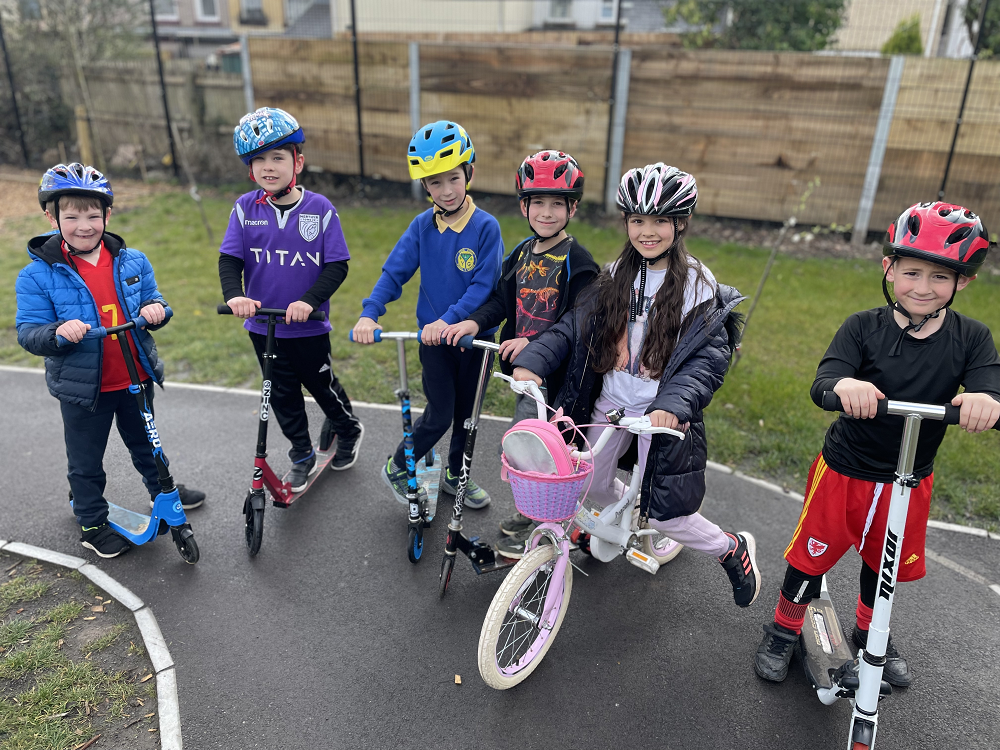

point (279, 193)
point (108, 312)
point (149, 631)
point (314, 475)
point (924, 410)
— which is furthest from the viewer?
point (314, 475)

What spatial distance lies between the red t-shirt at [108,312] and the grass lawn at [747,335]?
238 cm

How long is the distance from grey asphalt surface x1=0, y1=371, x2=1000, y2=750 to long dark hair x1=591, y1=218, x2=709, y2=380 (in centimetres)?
143

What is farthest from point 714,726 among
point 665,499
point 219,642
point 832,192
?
point 832,192

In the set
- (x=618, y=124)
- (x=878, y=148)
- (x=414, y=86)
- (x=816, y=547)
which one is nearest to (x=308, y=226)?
(x=816, y=547)

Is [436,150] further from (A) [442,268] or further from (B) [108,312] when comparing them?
(B) [108,312]

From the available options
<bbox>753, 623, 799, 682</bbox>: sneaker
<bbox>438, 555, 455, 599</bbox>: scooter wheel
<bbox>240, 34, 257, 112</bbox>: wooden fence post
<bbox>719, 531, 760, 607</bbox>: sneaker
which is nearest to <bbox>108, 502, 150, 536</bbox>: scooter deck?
<bbox>438, 555, 455, 599</bbox>: scooter wheel

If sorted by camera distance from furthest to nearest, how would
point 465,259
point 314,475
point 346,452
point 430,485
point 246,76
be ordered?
point 246,76 < point 346,452 < point 314,475 < point 430,485 < point 465,259

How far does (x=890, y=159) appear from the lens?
9609 millimetres

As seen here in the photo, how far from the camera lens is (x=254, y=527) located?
4.05 metres

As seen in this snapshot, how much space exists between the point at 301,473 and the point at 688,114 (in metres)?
8.12

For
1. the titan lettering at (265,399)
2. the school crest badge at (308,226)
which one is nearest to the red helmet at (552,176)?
the school crest badge at (308,226)

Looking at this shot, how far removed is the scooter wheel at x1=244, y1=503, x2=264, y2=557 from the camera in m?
4.04

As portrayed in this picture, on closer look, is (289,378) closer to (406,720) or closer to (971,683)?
(406,720)

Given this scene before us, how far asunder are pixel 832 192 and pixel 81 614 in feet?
33.4
